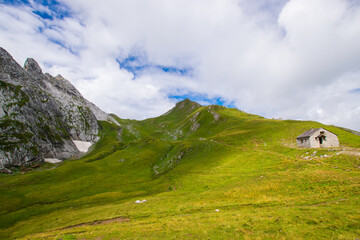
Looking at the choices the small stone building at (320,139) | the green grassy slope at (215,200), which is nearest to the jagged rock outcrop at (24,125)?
the green grassy slope at (215,200)

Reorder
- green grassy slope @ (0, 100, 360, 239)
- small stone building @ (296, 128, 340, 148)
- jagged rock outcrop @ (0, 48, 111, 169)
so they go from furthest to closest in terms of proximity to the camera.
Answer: jagged rock outcrop @ (0, 48, 111, 169) → small stone building @ (296, 128, 340, 148) → green grassy slope @ (0, 100, 360, 239)

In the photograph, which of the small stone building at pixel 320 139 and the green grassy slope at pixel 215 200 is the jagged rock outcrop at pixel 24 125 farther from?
the small stone building at pixel 320 139

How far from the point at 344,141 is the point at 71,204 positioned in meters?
106

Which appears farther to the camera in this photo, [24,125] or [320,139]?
[24,125]

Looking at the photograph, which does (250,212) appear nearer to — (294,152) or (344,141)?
(294,152)

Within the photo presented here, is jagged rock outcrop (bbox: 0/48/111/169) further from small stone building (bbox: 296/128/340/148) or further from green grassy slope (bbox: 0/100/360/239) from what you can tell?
small stone building (bbox: 296/128/340/148)

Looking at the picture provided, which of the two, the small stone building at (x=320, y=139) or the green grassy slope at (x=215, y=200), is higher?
the small stone building at (x=320, y=139)

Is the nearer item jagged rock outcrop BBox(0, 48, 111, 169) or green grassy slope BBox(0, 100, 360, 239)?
green grassy slope BBox(0, 100, 360, 239)

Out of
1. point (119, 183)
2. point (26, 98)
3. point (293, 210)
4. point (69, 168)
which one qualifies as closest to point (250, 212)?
point (293, 210)

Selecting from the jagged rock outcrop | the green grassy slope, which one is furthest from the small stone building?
the jagged rock outcrop

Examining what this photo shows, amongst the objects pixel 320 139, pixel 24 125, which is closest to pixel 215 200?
pixel 320 139

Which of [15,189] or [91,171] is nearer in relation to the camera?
[15,189]

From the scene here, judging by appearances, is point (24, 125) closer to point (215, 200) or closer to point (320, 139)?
point (215, 200)

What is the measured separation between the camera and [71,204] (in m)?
53.2
